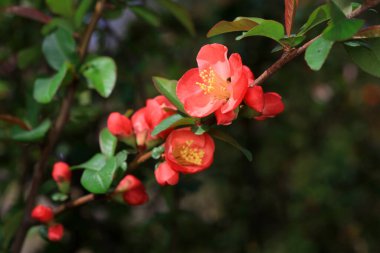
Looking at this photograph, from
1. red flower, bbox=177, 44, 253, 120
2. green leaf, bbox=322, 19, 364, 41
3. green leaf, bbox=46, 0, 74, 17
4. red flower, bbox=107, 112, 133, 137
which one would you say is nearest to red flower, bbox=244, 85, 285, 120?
red flower, bbox=177, 44, 253, 120

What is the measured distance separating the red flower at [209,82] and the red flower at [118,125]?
0.16 m

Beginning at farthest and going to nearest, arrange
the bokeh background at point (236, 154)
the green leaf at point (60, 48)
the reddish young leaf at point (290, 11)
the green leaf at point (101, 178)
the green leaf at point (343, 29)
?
1. the bokeh background at point (236, 154)
2. the green leaf at point (60, 48)
3. the green leaf at point (101, 178)
4. the reddish young leaf at point (290, 11)
5. the green leaf at point (343, 29)

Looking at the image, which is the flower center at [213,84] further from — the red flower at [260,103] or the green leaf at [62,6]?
the green leaf at [62,6]

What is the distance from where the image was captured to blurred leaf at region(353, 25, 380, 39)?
793 millimetres

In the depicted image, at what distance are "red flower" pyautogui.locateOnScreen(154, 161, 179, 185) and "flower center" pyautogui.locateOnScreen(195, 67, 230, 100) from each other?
5.5 inches

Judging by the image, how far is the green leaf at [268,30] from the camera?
0.78 m

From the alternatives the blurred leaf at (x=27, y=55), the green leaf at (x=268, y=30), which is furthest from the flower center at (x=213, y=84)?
the blurred leaf at (x=27, y=55)

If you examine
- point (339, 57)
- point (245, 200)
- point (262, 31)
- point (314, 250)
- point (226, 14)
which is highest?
point (262, 31)

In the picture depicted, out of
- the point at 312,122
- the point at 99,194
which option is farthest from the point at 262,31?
the point at 312,122

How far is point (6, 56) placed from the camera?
1.73 meters

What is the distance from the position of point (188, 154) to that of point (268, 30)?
0.78ft

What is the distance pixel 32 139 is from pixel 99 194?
0.70 feet

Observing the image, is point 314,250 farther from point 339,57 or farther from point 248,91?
point 248,91

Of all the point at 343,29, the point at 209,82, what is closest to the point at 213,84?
the point at 209,82
